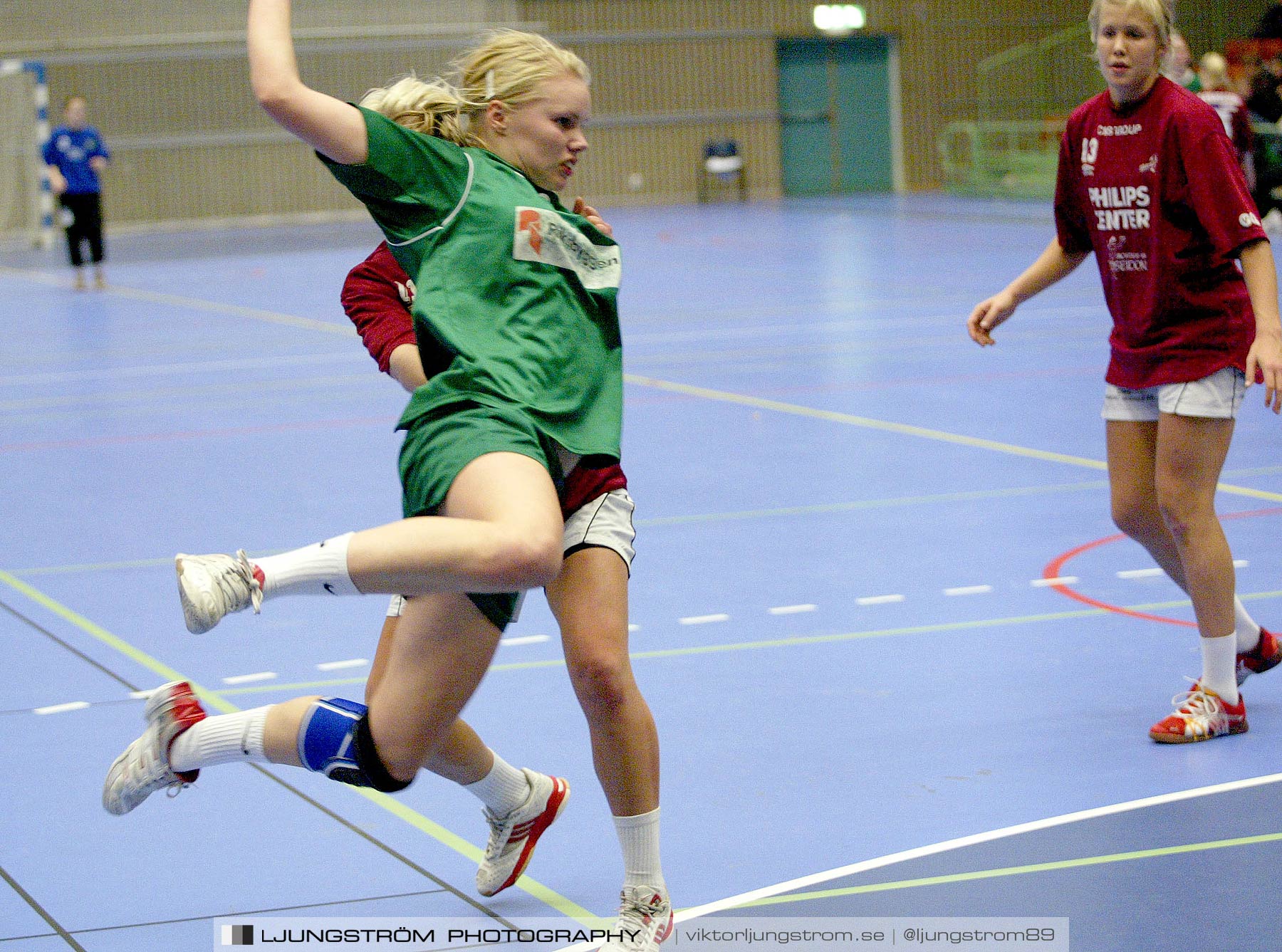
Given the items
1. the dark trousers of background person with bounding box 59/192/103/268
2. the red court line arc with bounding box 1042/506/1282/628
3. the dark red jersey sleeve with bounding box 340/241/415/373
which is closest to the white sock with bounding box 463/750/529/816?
the dark red jersey sleeve with bounding box 340/241/415/373

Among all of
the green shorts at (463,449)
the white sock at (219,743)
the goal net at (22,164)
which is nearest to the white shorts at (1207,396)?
the green shorts at (463,449)

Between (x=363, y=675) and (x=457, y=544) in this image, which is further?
(x=363, y=675)

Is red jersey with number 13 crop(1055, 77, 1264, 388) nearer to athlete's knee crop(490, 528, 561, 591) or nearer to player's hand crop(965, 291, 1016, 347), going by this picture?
player's hand crop(965, 291, 1016, 347)

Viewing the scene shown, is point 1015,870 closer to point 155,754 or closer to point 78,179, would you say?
point 155,754

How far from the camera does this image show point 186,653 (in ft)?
15.8

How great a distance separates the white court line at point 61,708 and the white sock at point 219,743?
1664 mm

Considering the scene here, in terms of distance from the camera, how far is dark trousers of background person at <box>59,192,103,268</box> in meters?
17.6

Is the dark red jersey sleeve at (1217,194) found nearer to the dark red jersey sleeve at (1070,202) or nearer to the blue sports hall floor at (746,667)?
the dark red jersey sleeve at (1070,202)

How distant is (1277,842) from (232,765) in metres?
2.27

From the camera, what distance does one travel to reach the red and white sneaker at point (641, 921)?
8.83 feet

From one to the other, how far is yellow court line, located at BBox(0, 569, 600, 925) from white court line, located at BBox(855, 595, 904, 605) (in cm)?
190

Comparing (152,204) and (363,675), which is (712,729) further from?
(152,204)

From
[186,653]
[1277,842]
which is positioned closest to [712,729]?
[1277,842]

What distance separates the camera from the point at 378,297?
3.27m
